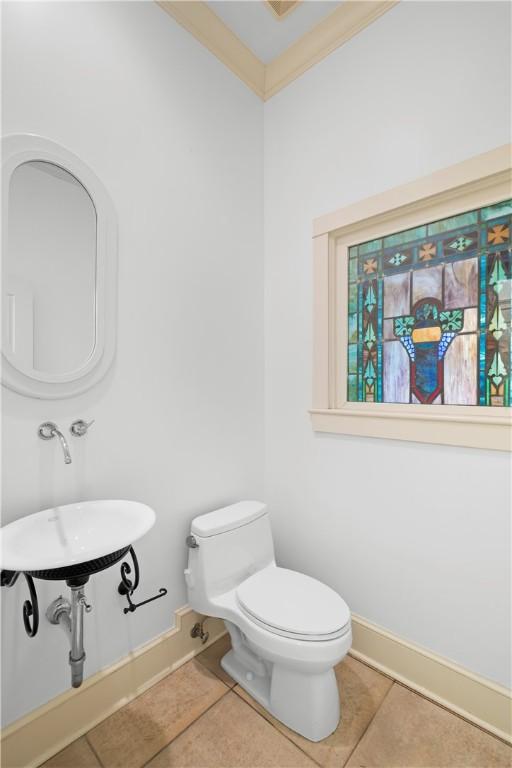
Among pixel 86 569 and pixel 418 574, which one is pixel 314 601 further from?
pixel 86 569

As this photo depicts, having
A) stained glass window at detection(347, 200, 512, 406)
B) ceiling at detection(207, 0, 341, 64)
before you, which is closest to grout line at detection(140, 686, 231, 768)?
stained glass window at detection(347, 200, 512, 406)

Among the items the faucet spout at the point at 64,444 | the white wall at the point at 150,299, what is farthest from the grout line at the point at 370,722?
the faucet spout at the point at 64,444

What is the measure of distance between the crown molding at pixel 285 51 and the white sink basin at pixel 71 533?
2.02 metres

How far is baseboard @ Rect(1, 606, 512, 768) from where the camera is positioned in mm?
1155

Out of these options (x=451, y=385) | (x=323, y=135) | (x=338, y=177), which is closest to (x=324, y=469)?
(x=451, y=385)

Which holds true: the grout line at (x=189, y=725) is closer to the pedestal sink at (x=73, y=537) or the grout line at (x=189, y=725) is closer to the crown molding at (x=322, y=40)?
the pedestal sink at (x=73, y=537)

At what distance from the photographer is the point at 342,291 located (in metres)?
1.75

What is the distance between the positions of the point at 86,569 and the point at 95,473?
0.40m

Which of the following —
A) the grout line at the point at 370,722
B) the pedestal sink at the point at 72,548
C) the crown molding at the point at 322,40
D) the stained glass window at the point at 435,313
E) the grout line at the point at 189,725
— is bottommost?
the grout line at the point at 370,722

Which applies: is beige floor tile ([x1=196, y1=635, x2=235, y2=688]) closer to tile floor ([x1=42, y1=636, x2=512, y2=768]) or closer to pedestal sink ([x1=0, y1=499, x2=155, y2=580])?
tile floor ([x1=42, y1=636, x2=512, y2=768])

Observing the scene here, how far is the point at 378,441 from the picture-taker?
1566 mm

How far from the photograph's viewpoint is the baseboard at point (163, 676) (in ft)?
3.79

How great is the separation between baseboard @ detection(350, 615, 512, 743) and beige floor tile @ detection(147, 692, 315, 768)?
52 cm

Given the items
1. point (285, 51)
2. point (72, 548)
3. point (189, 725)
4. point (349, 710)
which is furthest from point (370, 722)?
point (285, 51)
